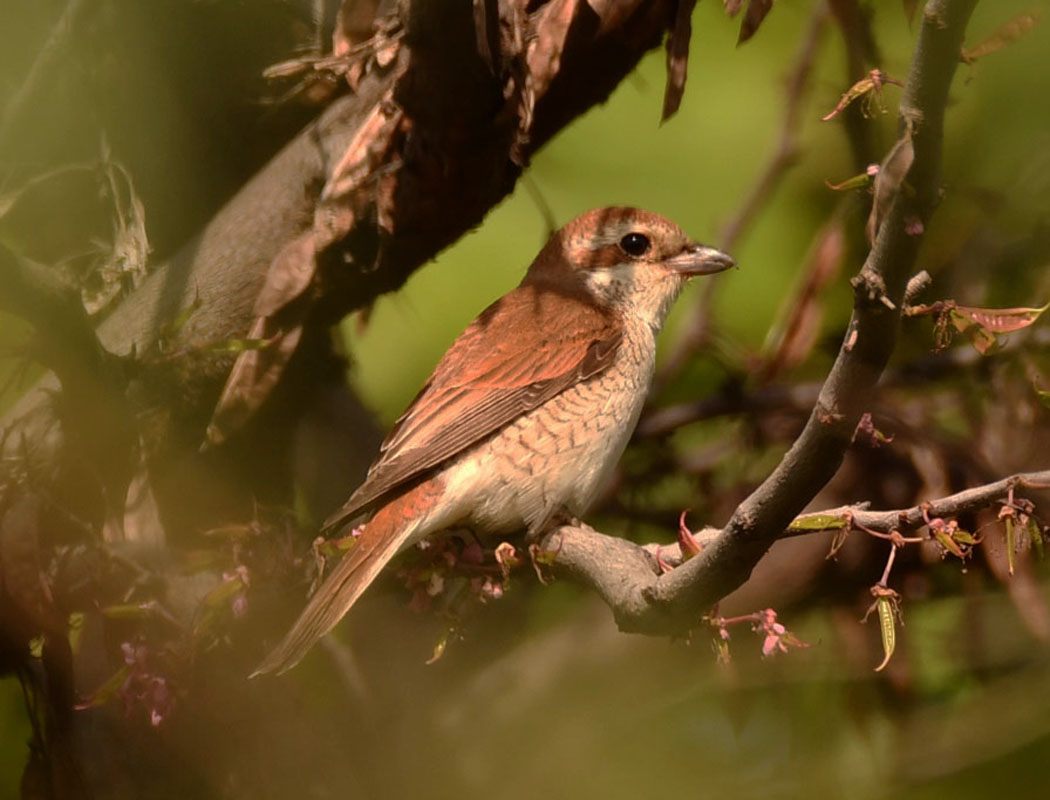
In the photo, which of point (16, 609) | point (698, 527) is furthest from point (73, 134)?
point (698, 527)

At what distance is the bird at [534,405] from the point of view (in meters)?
2.86

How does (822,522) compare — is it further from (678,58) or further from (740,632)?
(740,632)

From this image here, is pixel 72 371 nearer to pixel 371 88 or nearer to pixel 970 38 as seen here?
pixel 371 88

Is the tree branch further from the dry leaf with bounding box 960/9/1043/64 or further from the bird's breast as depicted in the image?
the bird's breast

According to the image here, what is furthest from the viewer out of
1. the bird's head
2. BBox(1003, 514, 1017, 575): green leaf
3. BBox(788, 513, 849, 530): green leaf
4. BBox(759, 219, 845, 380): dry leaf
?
the bird's head

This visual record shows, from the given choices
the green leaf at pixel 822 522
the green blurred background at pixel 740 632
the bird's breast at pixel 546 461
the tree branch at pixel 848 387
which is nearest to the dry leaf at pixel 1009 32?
the tree branch at pixel 848 387

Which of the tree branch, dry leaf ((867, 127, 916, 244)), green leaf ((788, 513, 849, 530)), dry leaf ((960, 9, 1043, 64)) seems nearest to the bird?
the tree branch

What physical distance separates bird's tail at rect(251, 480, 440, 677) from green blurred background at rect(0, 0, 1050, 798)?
34 centimetres

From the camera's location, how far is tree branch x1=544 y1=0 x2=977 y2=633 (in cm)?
134

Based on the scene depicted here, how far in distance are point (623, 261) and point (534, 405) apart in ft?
1.96

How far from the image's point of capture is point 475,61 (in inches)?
110

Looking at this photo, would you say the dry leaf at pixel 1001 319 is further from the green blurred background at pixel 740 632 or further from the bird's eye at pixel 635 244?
the bird's eye at pixel 635 244

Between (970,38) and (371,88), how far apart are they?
1455mm

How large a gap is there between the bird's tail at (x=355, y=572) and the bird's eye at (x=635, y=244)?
934 mm
